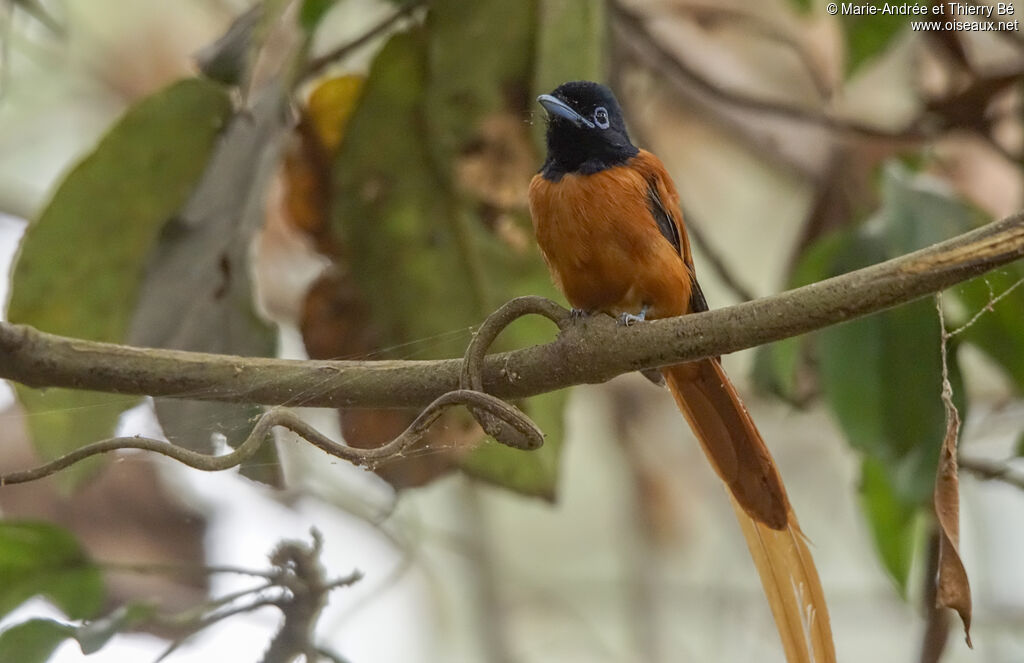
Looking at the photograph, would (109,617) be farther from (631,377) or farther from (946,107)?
(631,377)

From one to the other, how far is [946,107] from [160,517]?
5.46 ft

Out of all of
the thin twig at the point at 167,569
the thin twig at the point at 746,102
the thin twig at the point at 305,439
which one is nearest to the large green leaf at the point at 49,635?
the thin twig at the point at 167,569

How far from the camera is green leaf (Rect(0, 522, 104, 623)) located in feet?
4.59

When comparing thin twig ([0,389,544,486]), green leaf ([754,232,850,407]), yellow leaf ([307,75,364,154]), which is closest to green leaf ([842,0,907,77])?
green leaf ([754,232,850,407])

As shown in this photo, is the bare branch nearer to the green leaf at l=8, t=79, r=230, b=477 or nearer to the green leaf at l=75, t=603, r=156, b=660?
the green leaf at l=8, t=79, r=230, b=477

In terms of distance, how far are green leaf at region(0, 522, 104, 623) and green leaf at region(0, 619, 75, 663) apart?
0.37 ft

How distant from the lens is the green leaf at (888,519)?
5.44 feet

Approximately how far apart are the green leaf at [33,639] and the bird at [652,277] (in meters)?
0.71

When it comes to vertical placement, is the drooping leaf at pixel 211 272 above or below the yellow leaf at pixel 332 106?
below

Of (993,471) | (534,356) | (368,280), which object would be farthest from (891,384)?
(368,280)

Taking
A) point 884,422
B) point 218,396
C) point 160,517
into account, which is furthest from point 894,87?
point 218,396

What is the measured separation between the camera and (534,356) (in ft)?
3.63

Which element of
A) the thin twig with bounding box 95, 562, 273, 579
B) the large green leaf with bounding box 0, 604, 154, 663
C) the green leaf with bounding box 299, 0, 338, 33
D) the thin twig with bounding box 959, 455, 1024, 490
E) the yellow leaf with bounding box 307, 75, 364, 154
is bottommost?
the thin twig with bounding box 959, 455, 1024, 490

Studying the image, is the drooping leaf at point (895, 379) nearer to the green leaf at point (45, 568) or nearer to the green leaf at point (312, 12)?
the green leaf at point (312, 12)
